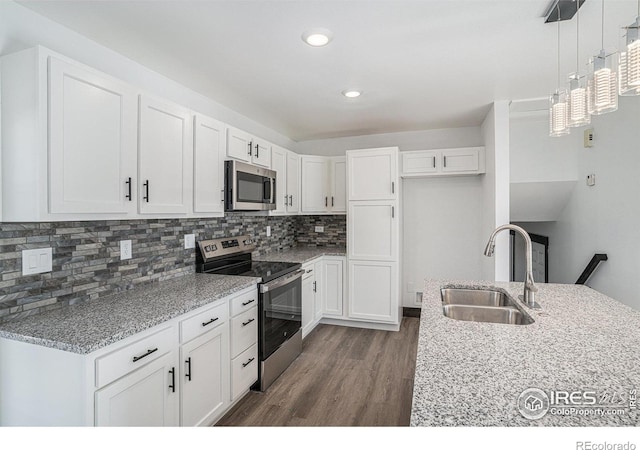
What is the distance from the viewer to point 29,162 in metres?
1.46

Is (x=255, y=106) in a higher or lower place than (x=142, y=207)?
higher

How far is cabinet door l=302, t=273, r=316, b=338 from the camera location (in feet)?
11.3

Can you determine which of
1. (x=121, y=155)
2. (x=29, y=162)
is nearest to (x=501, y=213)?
(x=121, y=155)

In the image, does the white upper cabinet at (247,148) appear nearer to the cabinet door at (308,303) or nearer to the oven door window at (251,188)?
the oven door window at (251,188)

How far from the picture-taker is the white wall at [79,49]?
5.31ft

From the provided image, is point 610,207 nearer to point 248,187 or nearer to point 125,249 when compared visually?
point 248,187

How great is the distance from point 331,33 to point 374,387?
8.30 ft

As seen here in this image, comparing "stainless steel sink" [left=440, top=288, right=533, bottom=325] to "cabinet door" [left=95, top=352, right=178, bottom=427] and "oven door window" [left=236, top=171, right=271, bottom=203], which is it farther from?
"oven door window" [left=236, top=171, right=271, bottom=203]

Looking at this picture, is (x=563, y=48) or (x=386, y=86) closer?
(x=563, y=48)

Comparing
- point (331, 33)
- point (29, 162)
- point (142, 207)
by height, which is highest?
point (331, 33)

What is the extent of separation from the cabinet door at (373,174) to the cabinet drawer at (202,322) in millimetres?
2223

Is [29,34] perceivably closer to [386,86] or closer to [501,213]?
[386,86]
